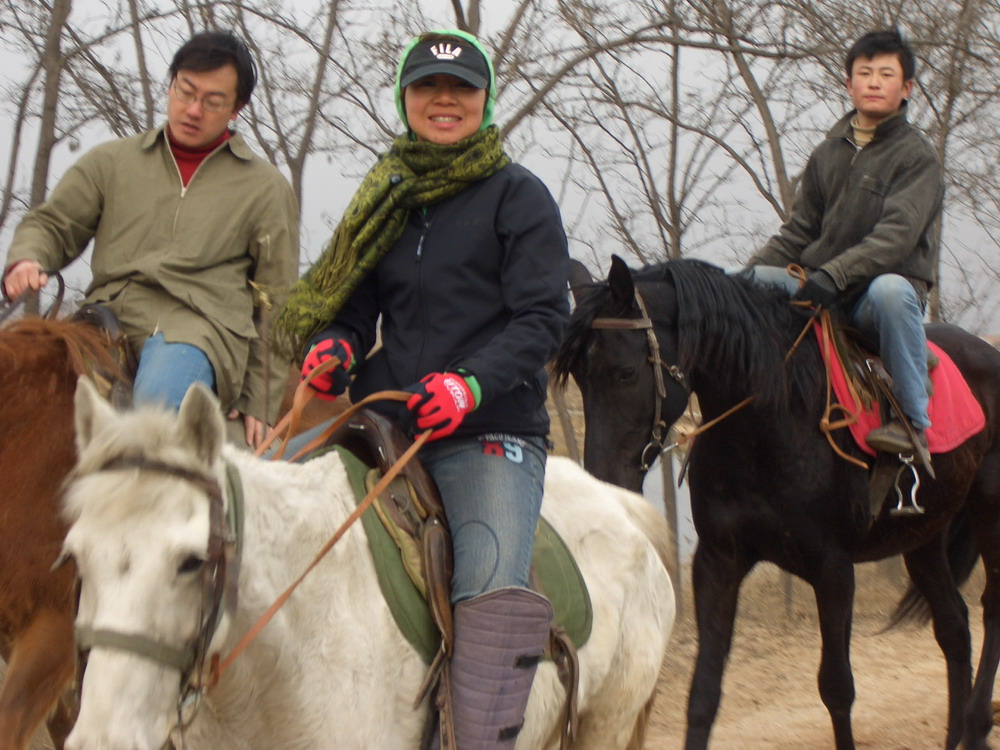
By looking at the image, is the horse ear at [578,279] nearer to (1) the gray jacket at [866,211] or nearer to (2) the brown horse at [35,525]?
(1) the gray jacket at [866,211]

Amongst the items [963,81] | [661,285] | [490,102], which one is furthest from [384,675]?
[963,81]

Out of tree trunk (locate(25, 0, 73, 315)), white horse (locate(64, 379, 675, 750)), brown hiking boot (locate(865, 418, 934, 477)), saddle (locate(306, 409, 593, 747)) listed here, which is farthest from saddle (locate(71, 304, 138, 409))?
brown hiking boot (locate(865, 418, 934, 477))

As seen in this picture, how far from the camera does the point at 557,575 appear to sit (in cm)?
351

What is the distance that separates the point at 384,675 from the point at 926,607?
226 inches

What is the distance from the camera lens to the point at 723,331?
18.3ft

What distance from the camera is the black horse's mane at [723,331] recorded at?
5.45 metres

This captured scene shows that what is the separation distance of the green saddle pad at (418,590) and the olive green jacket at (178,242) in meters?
1.38

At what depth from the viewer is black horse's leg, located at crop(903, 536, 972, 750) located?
6.85 meters

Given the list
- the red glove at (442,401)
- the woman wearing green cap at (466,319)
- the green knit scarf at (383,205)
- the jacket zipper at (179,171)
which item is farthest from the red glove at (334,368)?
the jacket zipper at (179,171)

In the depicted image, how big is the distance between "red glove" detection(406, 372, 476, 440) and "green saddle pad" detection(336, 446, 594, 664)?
292 millimetres

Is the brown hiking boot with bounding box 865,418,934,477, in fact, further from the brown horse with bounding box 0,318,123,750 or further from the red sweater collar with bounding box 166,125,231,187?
the brown horse with bounding box 0,318,123,750

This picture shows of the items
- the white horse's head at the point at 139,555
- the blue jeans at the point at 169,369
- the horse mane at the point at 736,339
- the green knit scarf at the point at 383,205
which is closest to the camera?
the white horse's head at the point at 139,555

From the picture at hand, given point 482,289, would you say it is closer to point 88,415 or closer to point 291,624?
point 291,624

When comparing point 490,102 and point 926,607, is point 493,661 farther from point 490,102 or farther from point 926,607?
point 926,607
